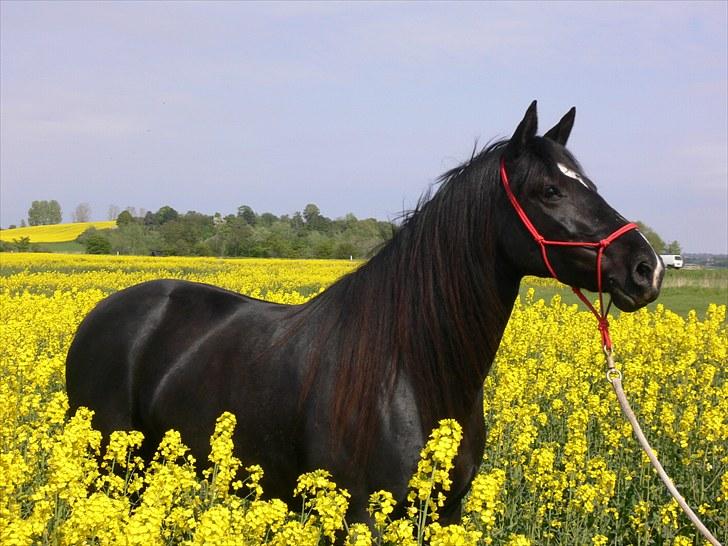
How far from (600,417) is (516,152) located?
11.2ft

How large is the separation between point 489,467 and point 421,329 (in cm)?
229

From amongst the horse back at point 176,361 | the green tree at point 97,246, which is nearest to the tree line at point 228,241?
the green tree at point 97,246

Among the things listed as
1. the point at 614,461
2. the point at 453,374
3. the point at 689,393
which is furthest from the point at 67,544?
the point at 689,393

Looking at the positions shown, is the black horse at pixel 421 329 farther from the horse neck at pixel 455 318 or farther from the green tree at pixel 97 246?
the green tree at pixel 97 246

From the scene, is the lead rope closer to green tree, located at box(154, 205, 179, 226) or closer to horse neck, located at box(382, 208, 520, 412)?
horse neck, located at box(382, 208, 520, 412)

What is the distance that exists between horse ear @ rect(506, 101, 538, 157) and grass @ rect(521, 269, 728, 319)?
16.1 meters

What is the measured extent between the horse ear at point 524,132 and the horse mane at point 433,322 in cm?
9

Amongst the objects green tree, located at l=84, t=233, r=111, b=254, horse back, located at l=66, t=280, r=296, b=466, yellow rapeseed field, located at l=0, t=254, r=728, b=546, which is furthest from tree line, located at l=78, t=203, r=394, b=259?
horse back, located at l=66, t=280, r=296, b=466

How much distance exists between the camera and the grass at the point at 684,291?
20781 millimetres

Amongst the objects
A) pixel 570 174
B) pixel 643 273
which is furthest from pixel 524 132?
pixel 643 273

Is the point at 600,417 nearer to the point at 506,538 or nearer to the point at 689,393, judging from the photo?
the point at 689,393

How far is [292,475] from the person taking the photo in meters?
3.12

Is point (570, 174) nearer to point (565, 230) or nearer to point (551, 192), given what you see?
point (551, 192)

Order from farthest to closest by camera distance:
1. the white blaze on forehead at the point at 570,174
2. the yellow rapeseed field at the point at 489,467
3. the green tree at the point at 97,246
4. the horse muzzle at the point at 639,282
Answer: the green tree at the point at 97,246 < the white blaze on forehead at the point at 570,174 < the horse muzzle at the point at 639,282 < the yellow rapeseed field at the point at 489,467
